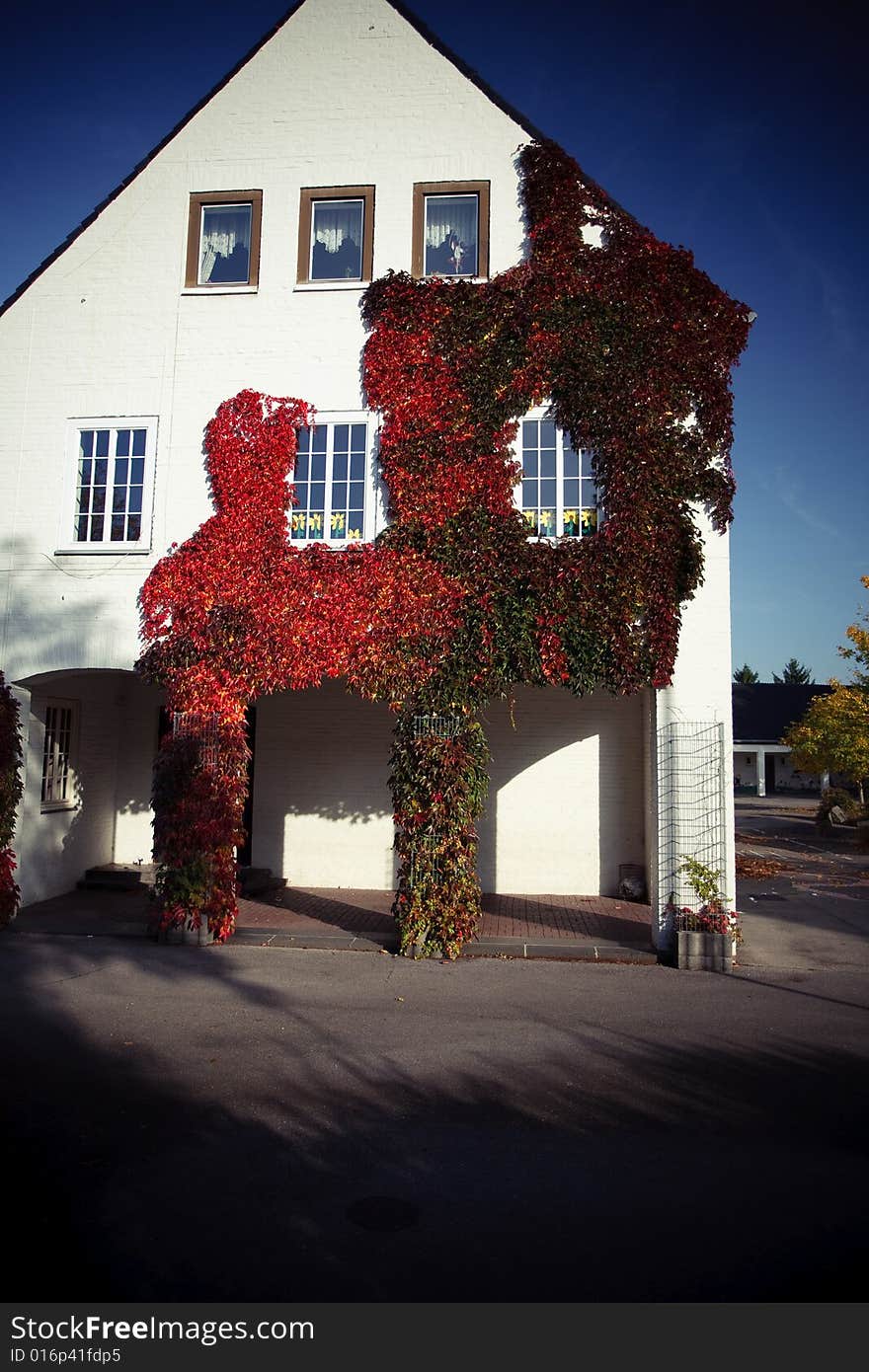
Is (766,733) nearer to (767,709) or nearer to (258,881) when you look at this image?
(767,709)

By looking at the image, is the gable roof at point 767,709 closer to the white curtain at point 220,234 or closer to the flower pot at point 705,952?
the flower pot at point 705,952

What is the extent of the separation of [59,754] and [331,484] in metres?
5.97

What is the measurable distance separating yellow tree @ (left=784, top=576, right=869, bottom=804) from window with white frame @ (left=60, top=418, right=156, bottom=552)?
19.0 metres

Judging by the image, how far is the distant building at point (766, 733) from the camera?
5191 centimetres

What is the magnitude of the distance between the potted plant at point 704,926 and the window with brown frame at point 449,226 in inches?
306

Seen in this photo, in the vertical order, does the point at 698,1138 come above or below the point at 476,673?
below

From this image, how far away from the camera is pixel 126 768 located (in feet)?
50.4

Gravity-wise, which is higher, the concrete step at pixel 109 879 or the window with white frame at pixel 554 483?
the window with white frame at pixel 554 483

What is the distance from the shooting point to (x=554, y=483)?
11078mm

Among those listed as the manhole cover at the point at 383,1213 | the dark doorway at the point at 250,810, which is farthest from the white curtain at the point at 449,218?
the manhole cover at the point at 383,1213

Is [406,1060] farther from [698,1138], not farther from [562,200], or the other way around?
[562,200]

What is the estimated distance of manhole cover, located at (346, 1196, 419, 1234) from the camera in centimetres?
→ 422

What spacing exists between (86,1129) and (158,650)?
22.4 feet
